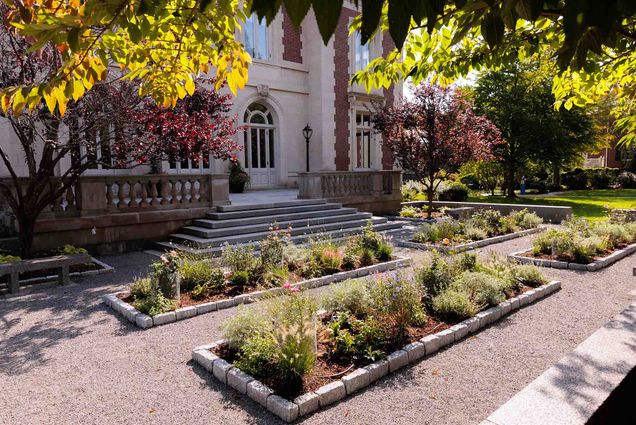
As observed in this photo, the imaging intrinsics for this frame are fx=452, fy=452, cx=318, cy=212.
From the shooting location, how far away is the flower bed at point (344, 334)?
383 cm

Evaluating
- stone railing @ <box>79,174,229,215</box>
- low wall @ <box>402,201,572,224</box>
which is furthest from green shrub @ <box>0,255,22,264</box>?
low wall @ <box>402,201,572,224</box>

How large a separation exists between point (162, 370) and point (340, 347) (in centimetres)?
173

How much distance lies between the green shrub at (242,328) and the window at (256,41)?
1572 cm

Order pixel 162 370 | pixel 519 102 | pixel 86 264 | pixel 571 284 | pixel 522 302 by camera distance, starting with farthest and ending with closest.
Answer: pixel 519 102 < pixel 86 264 < pixel 571 284 < pixel 522 302 < pixel 162 370

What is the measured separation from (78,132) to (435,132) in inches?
417

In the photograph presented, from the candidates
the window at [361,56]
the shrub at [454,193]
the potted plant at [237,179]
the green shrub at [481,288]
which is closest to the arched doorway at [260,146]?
the potted plant at [237,179]

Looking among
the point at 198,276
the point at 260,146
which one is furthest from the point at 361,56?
the point at 198,276

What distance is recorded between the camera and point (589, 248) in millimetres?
8938

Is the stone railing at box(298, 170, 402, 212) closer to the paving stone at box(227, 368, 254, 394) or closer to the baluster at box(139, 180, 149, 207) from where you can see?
the baluster at box(139, 180, 149, 207)

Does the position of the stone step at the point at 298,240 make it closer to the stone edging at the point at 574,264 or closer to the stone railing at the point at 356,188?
the stone railing at the point at 356,188

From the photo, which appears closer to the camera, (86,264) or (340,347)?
(340,347)

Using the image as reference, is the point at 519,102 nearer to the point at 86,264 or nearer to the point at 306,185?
the point at 306,185

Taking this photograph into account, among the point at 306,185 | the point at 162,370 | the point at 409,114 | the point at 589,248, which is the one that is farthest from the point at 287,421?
the point at 409,114

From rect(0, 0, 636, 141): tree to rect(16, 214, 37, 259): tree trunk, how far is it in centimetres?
552
